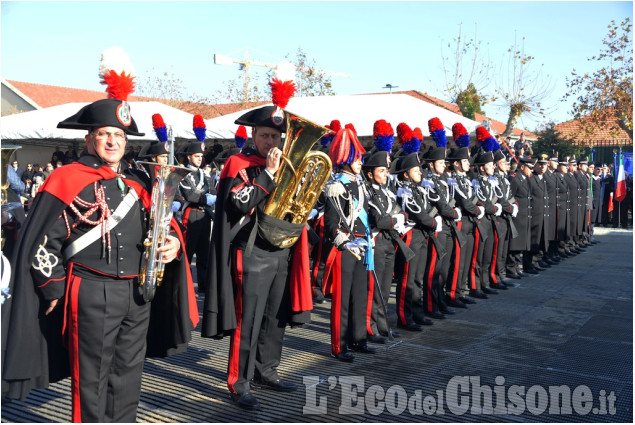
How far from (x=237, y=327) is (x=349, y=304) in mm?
1642

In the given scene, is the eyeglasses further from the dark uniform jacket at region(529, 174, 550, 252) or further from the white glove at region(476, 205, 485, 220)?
the dark uniform jacket at region(529, 174, 550, 252)

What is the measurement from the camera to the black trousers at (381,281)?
6.58 m

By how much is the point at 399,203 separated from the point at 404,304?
1.07 meters

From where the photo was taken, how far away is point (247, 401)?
15.4 ft

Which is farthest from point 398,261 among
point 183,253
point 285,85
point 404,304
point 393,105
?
point 393,105

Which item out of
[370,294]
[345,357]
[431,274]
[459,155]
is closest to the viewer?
[345,357]

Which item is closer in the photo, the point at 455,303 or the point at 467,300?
the point at 455,303

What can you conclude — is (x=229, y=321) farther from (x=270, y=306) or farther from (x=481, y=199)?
(x=481, y=199)

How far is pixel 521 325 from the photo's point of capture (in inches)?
295

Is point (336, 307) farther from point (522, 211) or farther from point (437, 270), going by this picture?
point (522, 211)

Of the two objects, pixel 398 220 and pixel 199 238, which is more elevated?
pixel 398 220

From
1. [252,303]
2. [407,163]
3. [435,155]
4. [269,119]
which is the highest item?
[269,119]

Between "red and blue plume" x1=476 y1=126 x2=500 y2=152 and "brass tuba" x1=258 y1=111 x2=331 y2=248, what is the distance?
6.19m

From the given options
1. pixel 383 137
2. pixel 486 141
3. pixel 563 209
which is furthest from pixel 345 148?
pixel 563 209
